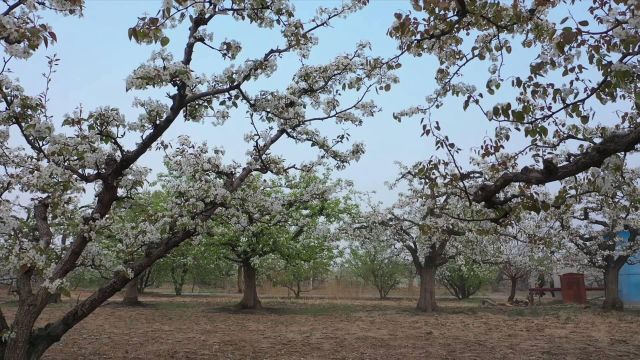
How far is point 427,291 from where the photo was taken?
2211cm

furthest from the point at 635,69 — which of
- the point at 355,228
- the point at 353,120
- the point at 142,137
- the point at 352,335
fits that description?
the point at 355,228

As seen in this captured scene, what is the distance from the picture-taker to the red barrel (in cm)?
2809

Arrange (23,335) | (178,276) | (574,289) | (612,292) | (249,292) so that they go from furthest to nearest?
1. (178,276)
2. (574,289)
3. (249,292)
4. (612,292)
5. (23,335)

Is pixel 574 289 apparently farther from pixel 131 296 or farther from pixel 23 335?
pixel 23 335

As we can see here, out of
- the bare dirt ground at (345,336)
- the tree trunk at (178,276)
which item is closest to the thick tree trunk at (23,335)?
the bare dirt ground at (345,336)

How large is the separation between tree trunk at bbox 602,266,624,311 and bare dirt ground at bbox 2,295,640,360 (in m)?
2.49

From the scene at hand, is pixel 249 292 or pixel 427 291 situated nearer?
pixel 427 291

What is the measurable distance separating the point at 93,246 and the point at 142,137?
2.77 meters

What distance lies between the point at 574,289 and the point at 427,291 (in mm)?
11508

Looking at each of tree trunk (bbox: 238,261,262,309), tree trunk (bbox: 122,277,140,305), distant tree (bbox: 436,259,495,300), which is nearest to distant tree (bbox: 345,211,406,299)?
distant tree (bbox: 436,259,495,300)

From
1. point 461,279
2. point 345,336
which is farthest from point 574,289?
point 345,336

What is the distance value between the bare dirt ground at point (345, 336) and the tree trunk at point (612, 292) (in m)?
2.49

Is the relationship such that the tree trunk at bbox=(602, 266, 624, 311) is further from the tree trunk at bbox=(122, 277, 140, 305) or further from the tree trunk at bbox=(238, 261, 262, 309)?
the tree trunk at bbox=(122, 277, 140, 305)

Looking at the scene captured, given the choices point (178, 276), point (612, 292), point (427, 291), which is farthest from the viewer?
point (178, 276)
